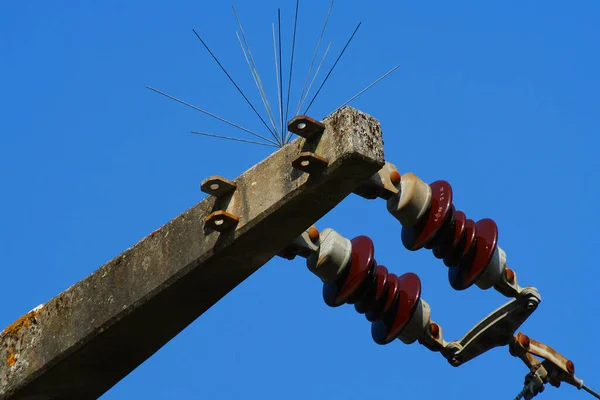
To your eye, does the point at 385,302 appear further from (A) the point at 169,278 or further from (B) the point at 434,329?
(A) the point at 169,278

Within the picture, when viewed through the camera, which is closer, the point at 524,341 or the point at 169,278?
the point at 169,278

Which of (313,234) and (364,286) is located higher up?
(313,234)

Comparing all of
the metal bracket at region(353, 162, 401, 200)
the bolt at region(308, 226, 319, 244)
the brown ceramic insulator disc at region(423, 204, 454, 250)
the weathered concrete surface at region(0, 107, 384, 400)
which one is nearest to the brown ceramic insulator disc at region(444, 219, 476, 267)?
the brown ceramic insulator disc at region(423, 204, 454, 250)

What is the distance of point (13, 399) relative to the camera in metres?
10.3

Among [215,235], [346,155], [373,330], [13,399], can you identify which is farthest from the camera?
[373,330]

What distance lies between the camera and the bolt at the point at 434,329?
12148mm

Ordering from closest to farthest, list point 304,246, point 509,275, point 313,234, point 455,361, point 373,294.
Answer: point 304,246 < point 313,234 < point 373,294 < point 509,275 < point 455,361

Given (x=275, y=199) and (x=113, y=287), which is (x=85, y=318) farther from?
(x=275, y=199)

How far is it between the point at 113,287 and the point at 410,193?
85.7 inches

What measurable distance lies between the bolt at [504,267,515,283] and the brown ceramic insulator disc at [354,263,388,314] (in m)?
1.03

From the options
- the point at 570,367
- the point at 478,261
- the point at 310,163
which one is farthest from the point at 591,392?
the point at 310,163

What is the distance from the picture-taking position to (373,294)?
11.5 metres

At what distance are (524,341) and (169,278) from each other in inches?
148

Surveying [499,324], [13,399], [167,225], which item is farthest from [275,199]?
[499,324]
